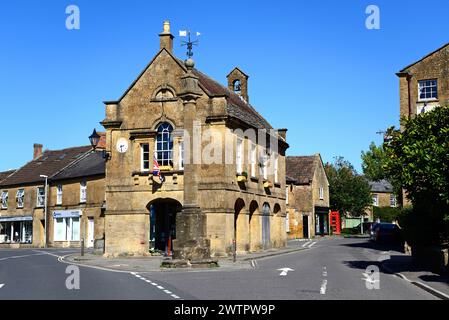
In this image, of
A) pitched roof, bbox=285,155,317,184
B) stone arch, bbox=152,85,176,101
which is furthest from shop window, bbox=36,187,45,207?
pitched roof, bbox=285,155,317,184

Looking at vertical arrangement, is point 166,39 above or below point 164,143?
above

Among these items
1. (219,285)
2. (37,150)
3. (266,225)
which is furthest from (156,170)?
(37,150)

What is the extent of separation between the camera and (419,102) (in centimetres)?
3378

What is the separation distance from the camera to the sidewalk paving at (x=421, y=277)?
14.6m

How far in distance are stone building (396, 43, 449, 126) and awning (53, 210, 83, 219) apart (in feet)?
86.8

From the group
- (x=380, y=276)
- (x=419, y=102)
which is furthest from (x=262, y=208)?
(x=380, y=276)

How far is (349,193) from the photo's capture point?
69.9m

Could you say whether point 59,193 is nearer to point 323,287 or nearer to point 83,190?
point 83,190

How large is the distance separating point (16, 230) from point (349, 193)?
3829cm

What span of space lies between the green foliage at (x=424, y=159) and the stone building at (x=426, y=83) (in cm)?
1518
